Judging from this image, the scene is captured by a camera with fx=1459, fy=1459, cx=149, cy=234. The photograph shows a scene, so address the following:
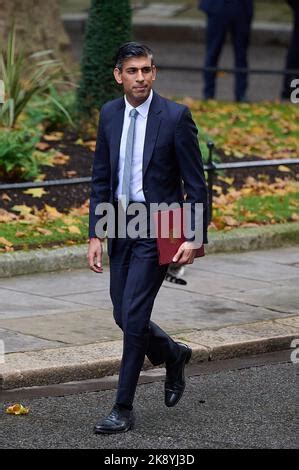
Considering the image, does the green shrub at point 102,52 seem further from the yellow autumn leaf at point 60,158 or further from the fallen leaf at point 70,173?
the fallen leaf at point 70,173

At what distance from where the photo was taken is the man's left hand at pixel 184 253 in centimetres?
751

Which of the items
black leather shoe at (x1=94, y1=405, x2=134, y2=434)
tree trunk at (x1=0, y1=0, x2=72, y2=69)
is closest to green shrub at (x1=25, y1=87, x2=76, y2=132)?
tree trunk at (x1=0, y1=0, x2=72, y2=69)

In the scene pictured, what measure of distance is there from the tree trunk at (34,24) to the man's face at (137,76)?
30.5 feet

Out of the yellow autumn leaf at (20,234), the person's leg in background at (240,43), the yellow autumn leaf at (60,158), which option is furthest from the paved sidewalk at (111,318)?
the person's leg in background at (240,43)

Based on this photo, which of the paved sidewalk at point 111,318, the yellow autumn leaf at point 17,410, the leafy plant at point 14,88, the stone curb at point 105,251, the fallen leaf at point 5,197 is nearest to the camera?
the yellow autumn leaf at point 17,410

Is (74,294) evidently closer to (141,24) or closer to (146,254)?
(146,254)

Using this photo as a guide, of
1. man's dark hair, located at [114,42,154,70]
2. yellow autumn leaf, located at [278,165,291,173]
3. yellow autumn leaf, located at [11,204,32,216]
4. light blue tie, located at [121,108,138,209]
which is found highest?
man's dark hair, located at [114,42,154,70]

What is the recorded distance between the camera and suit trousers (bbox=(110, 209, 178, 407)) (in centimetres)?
756

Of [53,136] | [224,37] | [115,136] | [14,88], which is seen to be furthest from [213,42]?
[115,136]

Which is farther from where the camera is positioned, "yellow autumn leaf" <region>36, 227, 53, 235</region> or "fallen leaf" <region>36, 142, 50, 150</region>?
"fallen leaf" <region>36, 142, 50, 150</region>

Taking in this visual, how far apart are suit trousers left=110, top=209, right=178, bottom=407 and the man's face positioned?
2.11 feet

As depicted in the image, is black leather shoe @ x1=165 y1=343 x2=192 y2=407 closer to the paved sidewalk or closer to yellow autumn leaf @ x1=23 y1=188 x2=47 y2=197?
the paved sidewalk

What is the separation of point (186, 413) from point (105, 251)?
12.6ft
